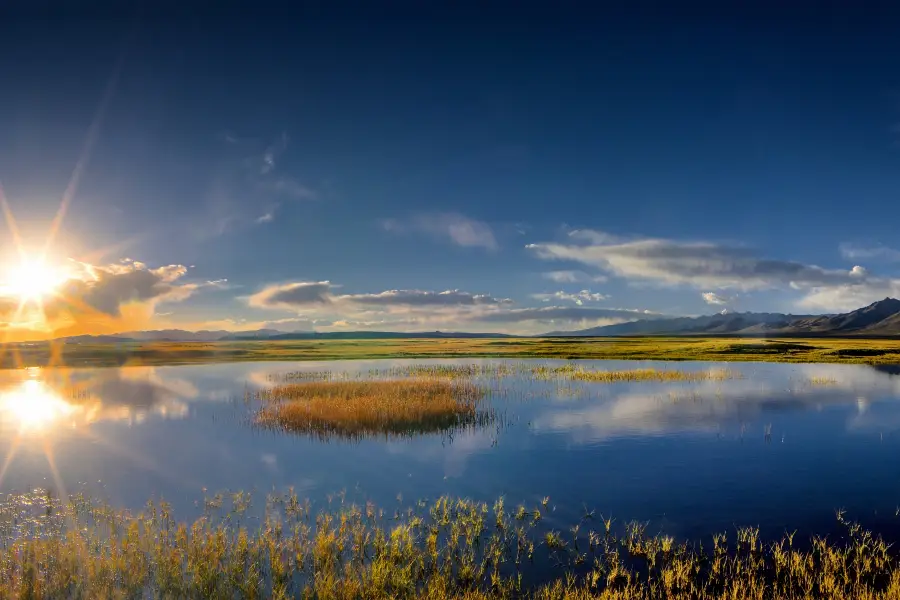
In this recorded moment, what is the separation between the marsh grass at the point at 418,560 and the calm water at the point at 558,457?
1.75m

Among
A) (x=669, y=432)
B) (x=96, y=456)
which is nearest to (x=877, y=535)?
(x=669, y=432)

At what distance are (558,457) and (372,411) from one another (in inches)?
588

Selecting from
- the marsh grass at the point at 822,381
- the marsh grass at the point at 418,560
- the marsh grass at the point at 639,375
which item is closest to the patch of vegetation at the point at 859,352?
the marsh grass at the point at 639,375

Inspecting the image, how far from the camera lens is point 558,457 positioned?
27.0m

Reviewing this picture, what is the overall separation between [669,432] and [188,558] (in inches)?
1052

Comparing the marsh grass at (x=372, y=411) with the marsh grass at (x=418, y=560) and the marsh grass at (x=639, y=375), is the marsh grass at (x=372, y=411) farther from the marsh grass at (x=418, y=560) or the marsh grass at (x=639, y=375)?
the marsh grass at (x=639, y=375)

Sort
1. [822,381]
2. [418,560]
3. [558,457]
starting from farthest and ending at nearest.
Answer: [822,381] < [558,457] < [418,560]

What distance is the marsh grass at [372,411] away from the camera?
34.2 metres

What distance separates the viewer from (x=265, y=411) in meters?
40.5

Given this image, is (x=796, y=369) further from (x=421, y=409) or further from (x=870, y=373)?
(x=421, y=409)

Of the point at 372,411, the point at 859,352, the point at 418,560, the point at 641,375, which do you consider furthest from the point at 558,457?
the point at 859,352

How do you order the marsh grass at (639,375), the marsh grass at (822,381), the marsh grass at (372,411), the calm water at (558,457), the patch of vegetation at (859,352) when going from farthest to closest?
the patch of vegetation at (859,352) → the marsh grass at (639,375) → the marsh grass at (822,381) → the marsh grass at (372,411) → the calm water at (558,457)

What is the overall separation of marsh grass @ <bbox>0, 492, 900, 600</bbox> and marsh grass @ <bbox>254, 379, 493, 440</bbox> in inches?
596

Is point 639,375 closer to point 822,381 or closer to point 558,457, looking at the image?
point 822,381
